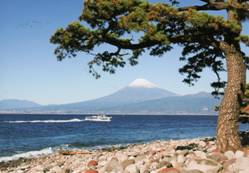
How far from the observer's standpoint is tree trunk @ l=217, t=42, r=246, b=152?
15891mm

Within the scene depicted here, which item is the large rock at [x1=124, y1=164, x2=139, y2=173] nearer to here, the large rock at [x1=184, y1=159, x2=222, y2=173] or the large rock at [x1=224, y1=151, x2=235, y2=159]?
the large rock at [x1=184, y1=159, x2=222, y2=173]

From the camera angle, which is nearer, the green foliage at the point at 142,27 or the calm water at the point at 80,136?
the green foliage at the point at 142,27

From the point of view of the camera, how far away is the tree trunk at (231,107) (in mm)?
15891

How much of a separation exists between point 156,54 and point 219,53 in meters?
2.83

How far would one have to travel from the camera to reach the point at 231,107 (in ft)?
52.1

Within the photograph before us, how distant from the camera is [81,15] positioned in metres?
16.1

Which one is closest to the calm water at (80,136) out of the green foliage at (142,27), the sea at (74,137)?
the sea at (74,137)

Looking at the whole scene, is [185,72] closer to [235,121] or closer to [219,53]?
[219,53]

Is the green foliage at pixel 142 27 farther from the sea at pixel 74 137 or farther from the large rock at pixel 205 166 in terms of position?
the sea at pixel 74 137

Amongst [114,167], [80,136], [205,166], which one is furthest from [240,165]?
[80,136]

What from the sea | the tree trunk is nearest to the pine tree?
the tree trunk

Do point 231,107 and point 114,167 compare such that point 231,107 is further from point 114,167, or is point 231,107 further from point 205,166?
point 114,167

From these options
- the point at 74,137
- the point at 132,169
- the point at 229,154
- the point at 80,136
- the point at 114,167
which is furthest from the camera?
the point at 80,136

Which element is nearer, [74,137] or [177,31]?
[177,31]
